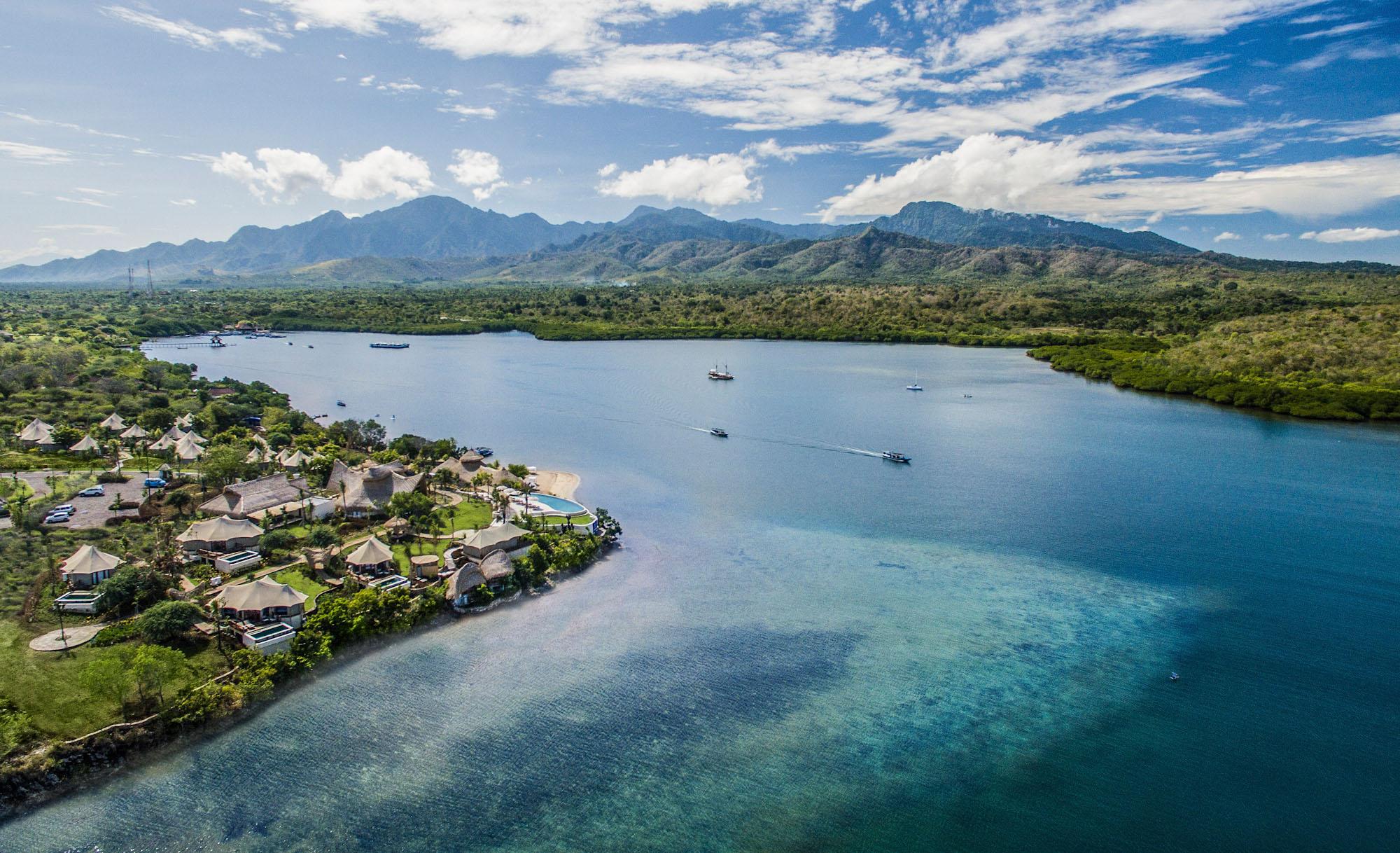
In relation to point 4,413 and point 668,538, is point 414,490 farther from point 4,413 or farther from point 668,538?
point 4,413

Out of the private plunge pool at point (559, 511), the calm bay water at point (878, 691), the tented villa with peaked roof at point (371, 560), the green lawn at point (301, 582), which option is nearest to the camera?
the calm bay water at point (878, 691)

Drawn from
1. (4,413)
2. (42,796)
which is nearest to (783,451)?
(42,796)

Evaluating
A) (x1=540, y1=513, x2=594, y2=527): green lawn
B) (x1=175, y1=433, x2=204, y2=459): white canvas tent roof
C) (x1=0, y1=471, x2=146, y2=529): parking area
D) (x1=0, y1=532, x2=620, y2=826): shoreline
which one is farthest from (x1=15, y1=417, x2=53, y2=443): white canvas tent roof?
(x1=0, y1=532, x2=620, y2=826): shoreline

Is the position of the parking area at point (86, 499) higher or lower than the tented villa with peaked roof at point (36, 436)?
lower


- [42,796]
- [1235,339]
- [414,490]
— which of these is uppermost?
[1235,339]

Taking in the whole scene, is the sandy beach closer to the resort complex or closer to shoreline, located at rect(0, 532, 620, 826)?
the resort complex

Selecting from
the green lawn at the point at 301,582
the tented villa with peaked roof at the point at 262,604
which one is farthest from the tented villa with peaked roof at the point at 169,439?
the tented villa with peaked roof at the point at 262,604

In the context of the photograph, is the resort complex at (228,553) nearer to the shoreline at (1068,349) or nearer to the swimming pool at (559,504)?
the swimming pool at (559,504)
